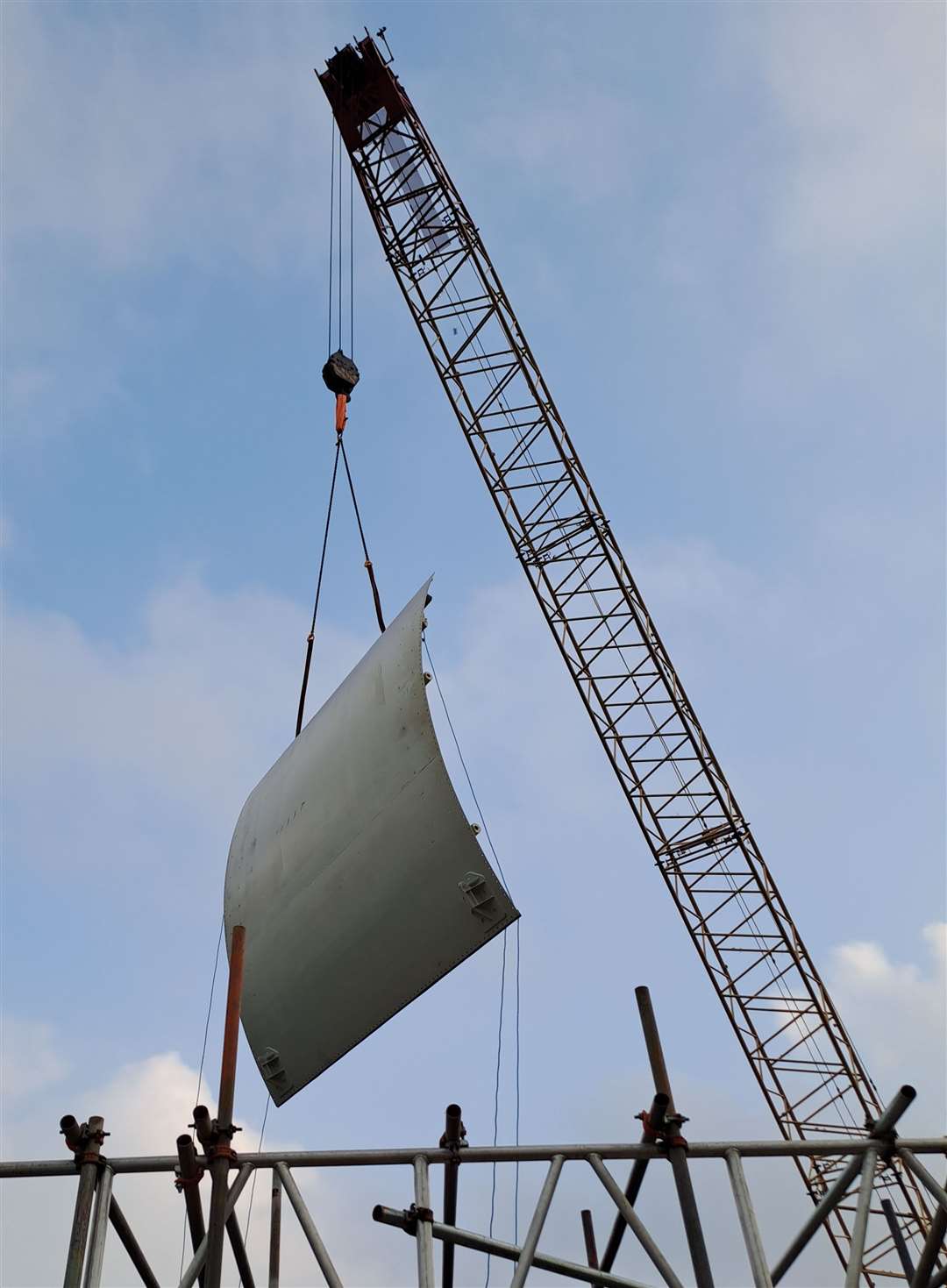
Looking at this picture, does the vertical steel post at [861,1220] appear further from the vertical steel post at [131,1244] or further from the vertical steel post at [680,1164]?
the vertical steel post at [131,1244]

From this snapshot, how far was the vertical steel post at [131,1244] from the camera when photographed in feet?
27.1

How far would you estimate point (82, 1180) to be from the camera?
8180mm

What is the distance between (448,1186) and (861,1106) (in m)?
19.1

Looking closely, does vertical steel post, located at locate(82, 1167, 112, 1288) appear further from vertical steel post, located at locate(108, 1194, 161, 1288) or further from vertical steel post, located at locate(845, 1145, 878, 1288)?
vertical steel post, located at locate(845, 1145, 878, 1288)

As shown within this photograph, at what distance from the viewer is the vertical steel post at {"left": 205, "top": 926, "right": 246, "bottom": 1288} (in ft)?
25.4

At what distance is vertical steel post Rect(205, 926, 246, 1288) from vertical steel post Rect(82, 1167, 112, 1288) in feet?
2.46

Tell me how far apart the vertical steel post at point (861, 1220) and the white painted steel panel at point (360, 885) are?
3556mm

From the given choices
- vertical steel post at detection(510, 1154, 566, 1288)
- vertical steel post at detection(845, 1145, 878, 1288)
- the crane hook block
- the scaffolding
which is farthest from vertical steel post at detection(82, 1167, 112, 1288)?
the crane hook block

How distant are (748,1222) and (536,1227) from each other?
4.89 ft

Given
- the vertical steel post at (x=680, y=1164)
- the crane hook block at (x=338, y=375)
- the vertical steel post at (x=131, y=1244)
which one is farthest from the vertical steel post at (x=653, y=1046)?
the crane hook block at (x=338, y=375)

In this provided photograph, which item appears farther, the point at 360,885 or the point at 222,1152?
the point at 360,885

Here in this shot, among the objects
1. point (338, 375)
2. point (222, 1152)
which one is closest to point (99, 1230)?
point (222, 1152)

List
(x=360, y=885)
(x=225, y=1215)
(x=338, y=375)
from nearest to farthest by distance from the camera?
(x=225, y=1215), (x=360, y=885), (x=338, y=375)

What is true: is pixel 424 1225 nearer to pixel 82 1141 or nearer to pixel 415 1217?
pixel 415 1217
